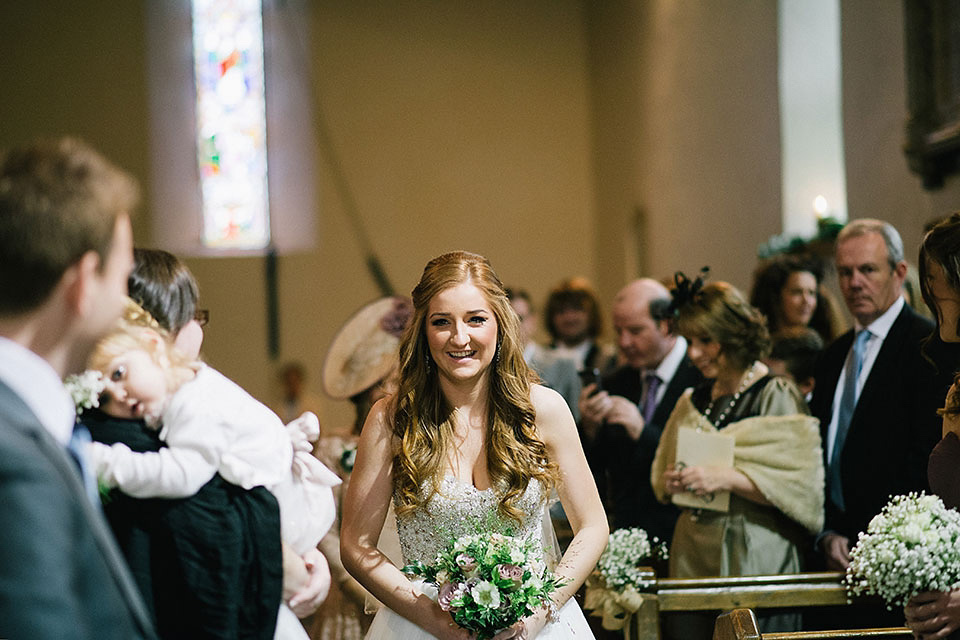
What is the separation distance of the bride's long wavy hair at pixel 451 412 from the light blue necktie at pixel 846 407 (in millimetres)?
1570

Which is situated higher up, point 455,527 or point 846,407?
point 846,407

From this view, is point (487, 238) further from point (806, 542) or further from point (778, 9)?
point (806, 542)

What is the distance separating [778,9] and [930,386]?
481 centimetres

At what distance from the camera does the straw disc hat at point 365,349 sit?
402cm

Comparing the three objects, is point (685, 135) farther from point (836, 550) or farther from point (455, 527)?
point (455, 527)

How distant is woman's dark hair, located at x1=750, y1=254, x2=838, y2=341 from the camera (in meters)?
5.47

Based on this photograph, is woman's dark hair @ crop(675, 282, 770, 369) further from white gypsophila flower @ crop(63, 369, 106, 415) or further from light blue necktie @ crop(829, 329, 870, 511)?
white gypsophila flower @ crop(63, 369, 106, 415)

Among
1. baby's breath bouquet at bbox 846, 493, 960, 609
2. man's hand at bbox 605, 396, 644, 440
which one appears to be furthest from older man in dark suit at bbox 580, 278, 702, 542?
baby's breath bouquet at bbox 846, 493, 960, 609

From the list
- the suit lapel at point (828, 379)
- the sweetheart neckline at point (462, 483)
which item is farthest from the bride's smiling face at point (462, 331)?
the suit lapel at point (828, 379)

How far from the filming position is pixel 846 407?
4.03 metres

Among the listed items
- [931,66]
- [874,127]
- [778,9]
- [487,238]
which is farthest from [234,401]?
[487,238]

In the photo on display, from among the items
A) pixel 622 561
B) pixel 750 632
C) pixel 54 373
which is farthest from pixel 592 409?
pixel 54 373

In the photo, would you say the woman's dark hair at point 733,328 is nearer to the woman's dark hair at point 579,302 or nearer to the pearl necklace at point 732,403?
the pearl necklace at point 732,403

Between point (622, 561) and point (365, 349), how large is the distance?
1.37m
